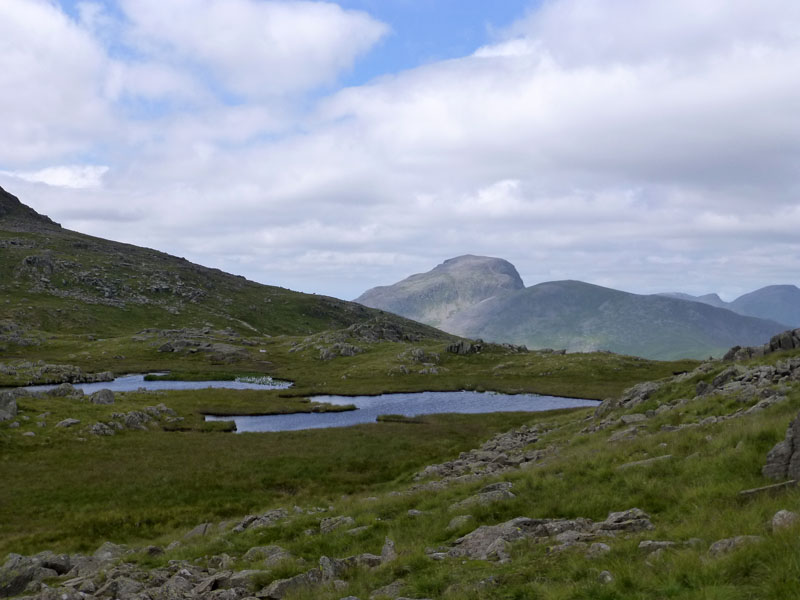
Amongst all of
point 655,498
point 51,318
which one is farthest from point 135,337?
point 655,498

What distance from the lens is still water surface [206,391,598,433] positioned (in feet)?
228

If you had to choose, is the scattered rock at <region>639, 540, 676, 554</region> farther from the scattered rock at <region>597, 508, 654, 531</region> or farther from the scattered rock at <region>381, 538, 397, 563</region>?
the scattered rock at <region>381, 538, 397, 563</region>

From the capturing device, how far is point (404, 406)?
8381 cm

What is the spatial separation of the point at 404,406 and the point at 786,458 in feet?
232

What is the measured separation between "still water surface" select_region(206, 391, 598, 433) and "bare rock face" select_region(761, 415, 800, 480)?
5564cm

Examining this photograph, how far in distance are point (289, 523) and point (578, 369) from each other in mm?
100314

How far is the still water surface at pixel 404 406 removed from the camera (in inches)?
2731

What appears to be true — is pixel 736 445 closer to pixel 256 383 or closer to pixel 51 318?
pixel 256 383

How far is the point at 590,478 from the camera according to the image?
20.4 meters

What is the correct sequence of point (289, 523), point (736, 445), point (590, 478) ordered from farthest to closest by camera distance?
point (289, 523) → point (590, 478) → point (736, 445)

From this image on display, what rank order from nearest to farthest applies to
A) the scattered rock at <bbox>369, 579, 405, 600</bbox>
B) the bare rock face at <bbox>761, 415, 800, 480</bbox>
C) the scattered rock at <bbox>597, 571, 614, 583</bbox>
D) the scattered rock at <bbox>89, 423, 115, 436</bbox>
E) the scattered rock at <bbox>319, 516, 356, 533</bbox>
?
the scattered rock at <bbox>597, 571, 614, 583</bbox> → the scattered rock at <bbox>369, 579, 405, 600</bbox> → the bare rock face at <bbox>761, 415, 800, 480</bbox> → the scattered rock at <bbox>319, 516, 356, 533</bbox> → the scattered rock at <bbox>89, 423, 115, 436</bbox>

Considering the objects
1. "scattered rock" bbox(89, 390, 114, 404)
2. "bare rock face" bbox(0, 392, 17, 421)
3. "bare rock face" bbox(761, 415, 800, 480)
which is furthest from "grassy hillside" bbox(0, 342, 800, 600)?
"scattered rock" bbox(89, 390, 114, 404)

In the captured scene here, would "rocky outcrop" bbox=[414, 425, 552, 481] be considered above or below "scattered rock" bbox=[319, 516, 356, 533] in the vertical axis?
below

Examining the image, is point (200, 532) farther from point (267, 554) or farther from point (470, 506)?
point (470, 506)
